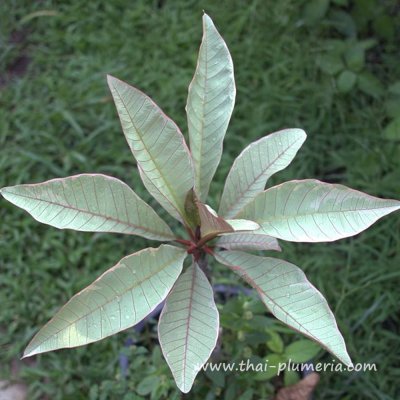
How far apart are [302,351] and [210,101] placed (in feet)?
2.50

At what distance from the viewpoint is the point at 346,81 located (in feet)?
7.04

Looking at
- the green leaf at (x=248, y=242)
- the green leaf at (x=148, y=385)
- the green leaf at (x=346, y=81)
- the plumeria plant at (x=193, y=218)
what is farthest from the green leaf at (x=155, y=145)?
the green leaf at (x=346, y=81)

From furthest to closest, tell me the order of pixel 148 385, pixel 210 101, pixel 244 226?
pixel 148 385, pixel 210 101, pixel 244 226

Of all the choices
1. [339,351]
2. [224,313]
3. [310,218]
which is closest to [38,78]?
[224,313]

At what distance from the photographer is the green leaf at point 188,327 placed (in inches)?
36.9

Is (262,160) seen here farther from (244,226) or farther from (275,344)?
(275,344)

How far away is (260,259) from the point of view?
3.43ft

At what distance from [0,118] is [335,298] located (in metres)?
1.37

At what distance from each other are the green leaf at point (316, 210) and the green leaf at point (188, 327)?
0.17 meters

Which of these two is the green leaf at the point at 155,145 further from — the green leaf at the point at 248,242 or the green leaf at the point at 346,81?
the green leaf at the point at 346,81

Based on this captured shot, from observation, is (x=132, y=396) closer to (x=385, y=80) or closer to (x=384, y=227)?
(x=384, y=227)

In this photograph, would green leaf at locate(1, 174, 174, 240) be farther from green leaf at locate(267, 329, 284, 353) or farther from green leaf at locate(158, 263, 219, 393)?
green leaf at locate(267, 329, 284, 353)

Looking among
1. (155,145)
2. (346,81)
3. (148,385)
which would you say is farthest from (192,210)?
(346,81)

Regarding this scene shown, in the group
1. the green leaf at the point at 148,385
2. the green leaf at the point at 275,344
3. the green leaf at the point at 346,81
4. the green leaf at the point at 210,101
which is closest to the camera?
the green leaf at the point at 210,101
